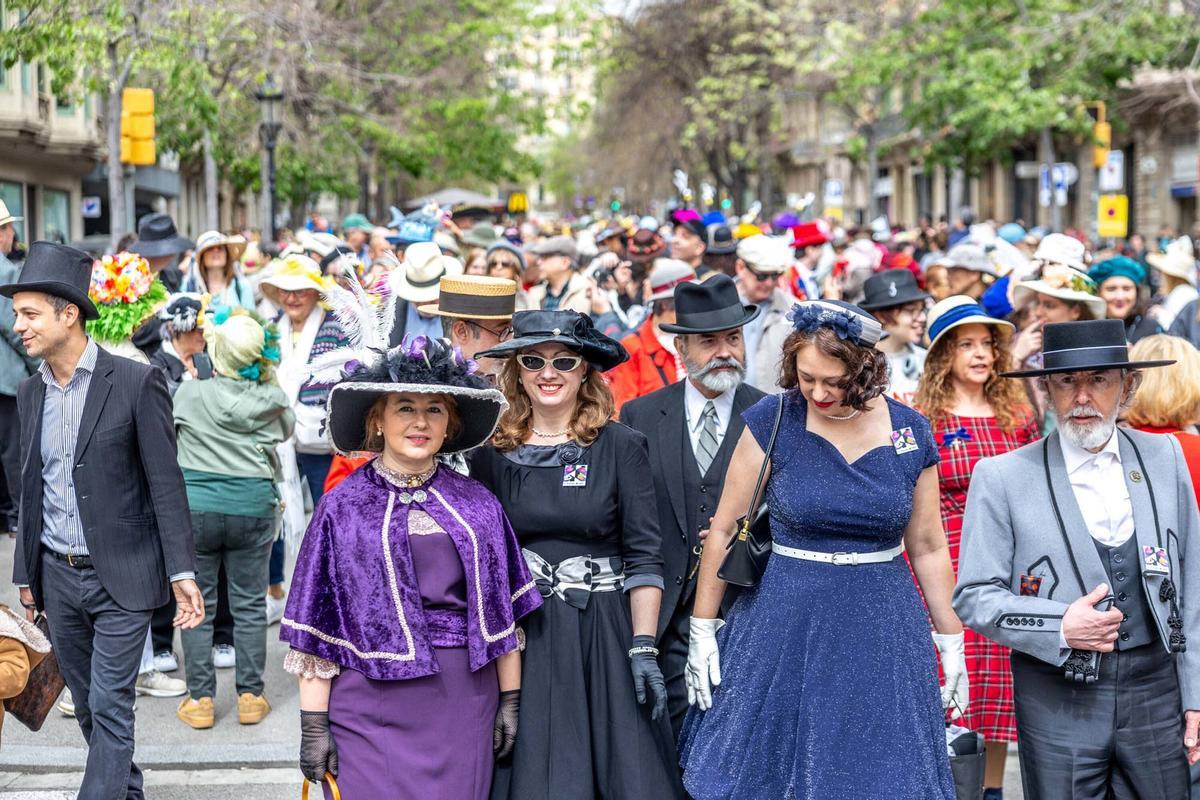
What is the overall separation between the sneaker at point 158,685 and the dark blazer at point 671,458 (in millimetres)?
3305

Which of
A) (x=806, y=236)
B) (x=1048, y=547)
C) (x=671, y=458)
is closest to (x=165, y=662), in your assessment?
(x=671, y=458)

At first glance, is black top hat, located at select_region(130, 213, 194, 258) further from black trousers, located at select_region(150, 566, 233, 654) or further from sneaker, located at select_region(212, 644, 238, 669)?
sneaker, located at select_region(212, 644, 238, 669)

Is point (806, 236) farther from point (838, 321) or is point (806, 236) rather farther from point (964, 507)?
point (838, 321)

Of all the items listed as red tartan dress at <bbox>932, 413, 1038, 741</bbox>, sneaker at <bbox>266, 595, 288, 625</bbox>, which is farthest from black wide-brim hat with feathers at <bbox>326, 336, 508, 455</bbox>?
sneaker at <bbox>266, 595, 288, 625</bbox>

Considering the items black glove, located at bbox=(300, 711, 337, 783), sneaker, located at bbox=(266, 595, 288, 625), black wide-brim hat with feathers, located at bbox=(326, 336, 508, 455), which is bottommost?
sneaker, located at bbox=(266, 595, 288, 625)

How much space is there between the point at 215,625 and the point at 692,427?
3659mm

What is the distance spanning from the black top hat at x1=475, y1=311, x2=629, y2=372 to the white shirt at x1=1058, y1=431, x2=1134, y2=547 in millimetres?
1463

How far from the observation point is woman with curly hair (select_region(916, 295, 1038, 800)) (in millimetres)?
5973

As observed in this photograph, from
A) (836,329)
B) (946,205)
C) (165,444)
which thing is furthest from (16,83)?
(946,205)

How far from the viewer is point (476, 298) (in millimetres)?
6742

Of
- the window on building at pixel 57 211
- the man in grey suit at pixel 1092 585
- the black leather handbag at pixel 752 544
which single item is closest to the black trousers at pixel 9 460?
the black leather handbag at pixel 752 544

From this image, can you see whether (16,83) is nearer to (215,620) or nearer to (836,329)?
(215,620)

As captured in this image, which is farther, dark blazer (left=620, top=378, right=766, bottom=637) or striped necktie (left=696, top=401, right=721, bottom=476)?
striped necktie (left=696, top=401, right=721, bottom=476)

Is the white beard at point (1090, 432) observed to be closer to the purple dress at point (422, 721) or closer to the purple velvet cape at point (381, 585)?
the purple velvet cape at point (381, 585)
